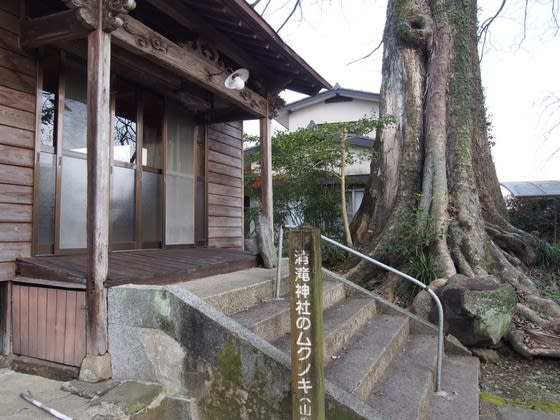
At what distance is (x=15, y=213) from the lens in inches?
131

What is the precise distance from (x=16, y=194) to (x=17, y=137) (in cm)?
49

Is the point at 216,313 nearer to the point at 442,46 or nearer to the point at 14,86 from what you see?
the point at 14,86

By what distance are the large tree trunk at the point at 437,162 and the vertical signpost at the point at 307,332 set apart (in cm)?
366

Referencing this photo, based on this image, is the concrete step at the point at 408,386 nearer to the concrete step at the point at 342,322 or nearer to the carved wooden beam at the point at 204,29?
the concrete step at the point at 342,322

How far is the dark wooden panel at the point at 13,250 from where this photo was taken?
3193 mm

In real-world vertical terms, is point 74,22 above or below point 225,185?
above

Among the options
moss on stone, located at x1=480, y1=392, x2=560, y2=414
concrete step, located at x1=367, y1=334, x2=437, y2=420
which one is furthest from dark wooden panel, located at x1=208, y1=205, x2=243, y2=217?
moss on stone, located at x1=480, y1=392, x2=560, y2=414

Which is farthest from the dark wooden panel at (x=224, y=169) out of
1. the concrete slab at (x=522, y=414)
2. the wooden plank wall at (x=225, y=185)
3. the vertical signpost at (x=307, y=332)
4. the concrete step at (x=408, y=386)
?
the concrete slab at (x=522, y=414)

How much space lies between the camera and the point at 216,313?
2.59m

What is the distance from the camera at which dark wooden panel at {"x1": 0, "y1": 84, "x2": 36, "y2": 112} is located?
3289 millimetres

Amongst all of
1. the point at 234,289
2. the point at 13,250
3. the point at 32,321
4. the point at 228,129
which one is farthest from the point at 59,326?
the point at 228,129

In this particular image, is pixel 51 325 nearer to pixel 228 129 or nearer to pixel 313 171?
pixel 228 129

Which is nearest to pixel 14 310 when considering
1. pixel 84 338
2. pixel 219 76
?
pixel 84 338

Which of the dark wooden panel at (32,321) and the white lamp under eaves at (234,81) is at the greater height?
the white lamp under eaves at (234,81)
